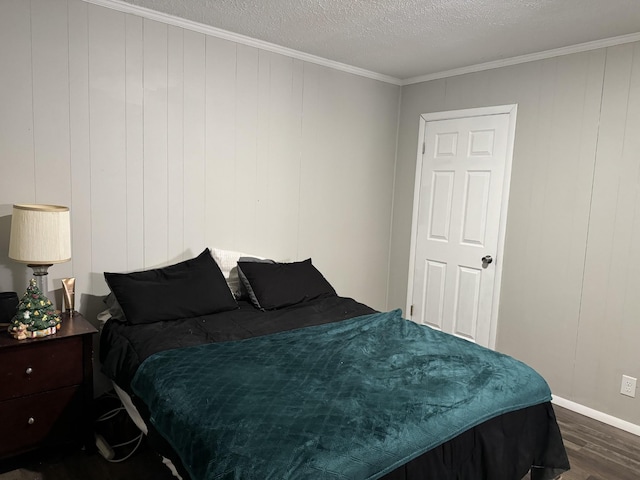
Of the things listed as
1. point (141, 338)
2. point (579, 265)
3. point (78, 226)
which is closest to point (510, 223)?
point (579, 265)

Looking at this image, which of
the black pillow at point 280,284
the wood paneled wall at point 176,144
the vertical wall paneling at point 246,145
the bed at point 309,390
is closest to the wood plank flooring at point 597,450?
the bed at point 309,390

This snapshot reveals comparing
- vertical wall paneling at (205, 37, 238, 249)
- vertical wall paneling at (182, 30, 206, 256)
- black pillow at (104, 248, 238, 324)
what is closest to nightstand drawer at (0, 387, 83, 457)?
black pillow at (104, 248, 238, 324)

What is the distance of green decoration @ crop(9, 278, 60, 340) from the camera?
224 cm

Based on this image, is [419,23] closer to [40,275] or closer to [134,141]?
[134,141]

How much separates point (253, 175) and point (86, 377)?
5.78 ft

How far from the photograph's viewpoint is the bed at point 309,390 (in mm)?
1553

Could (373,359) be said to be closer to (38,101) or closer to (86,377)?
(86,377)

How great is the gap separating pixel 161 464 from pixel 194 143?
1.96 metres

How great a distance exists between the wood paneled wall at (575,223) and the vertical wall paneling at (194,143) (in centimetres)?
213

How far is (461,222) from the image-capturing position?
391cm

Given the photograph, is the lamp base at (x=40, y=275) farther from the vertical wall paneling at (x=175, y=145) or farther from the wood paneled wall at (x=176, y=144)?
the vertical wall paneling at (x=175, y=145)

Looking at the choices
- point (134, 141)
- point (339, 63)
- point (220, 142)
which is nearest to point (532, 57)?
point (339, 63)

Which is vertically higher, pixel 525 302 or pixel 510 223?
pixel 510 223

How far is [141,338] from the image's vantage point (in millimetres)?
2391
